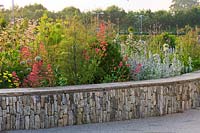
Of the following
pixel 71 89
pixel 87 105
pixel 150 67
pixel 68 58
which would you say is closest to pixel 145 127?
pixel 87 105

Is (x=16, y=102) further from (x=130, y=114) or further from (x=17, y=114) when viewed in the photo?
(x=130, y=114)

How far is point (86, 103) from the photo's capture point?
22.6 feet

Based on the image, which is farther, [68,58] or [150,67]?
[150,67]

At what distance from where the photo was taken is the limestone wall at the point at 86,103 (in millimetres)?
6508

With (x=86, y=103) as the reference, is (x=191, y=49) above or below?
above

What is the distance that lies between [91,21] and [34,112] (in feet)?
10.3

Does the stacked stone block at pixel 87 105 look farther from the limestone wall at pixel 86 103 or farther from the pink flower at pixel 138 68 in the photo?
the pink flower at pixel 138 68

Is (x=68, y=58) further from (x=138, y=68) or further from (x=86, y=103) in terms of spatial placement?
(x=138, y=68)

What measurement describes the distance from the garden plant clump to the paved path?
1160 mm

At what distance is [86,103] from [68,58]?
4.03 feet

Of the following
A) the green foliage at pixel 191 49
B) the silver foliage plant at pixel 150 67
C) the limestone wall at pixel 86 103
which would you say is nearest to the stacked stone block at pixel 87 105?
the limestone wall at pixel 86 103

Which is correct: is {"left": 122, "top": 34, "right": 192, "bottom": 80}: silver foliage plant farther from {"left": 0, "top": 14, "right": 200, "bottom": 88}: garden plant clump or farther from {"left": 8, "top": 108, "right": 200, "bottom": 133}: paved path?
{"left": 8, "top": 108, "right": 200, "bottom": 133}: paved path

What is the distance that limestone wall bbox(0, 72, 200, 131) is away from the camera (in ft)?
21.4

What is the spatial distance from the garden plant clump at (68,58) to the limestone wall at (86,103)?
693 mm
